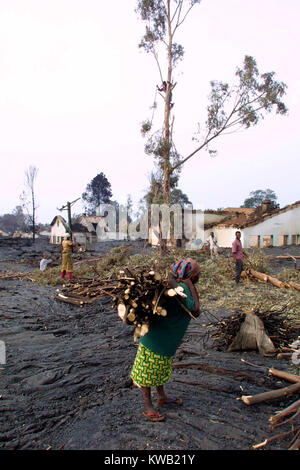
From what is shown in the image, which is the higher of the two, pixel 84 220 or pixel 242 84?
pixel 242 84

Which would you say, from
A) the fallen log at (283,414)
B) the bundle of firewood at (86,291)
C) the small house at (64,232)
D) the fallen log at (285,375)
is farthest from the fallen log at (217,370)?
the small house at (64,232)

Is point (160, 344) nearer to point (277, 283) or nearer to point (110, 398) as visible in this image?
point (110, 398)

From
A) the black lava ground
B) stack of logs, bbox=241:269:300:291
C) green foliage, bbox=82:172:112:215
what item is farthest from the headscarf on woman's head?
green foliage, bbox=82:172:112:215

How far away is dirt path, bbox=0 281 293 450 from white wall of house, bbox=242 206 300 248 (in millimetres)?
20920

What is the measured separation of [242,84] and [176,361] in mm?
15816

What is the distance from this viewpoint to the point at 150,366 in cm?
295

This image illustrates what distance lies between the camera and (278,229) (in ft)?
84.8

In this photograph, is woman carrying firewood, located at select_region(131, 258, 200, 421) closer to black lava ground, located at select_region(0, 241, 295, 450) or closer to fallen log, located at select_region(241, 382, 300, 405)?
black lava ground, located at select_region(0, 241, 295, 450)

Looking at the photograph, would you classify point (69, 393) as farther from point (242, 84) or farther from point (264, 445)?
point (242, 84)

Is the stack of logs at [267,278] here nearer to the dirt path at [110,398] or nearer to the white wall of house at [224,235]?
the dirt path at [110,398]

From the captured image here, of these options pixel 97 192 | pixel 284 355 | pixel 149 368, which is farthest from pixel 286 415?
pixel 97 192

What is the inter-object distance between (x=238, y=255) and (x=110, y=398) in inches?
301

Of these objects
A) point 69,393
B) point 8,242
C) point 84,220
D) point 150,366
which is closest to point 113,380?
point 69,393

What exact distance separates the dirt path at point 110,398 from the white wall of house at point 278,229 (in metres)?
20.9
